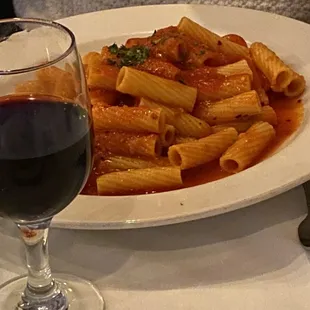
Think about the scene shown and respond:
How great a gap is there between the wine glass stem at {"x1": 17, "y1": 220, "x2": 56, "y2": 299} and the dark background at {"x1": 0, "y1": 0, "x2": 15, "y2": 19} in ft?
4.51

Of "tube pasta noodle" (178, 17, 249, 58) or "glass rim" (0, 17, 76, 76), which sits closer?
"glass rim" (0, 17, 76, 76)

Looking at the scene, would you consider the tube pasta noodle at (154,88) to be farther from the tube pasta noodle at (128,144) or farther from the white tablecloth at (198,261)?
the white tablecloth at (198,261)

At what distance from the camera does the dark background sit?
2.14 m

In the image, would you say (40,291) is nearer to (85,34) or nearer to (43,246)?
(43,246)

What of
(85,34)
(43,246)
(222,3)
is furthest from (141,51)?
(43,246)

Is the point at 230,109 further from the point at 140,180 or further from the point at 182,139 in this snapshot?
the point at 140,180

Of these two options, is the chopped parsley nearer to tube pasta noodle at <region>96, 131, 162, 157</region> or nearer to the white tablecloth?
tube pasta noodle at <region>96, 131, 162, 157</region>

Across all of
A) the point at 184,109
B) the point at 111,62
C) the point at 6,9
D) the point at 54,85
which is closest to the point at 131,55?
the point at 111,62

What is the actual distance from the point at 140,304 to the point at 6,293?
19 centimetres

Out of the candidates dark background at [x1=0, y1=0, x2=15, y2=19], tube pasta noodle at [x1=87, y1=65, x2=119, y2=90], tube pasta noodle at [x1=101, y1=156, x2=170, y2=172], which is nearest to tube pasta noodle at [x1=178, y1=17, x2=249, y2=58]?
tube pasta noodle at [x1=87, y1=65, x2=119, y2=90]

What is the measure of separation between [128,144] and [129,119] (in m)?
0.04

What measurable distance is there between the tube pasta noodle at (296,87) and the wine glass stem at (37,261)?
673 mm

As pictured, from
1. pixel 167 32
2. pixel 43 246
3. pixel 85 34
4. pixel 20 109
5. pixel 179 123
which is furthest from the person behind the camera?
pixel 85 34

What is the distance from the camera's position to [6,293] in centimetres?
97
